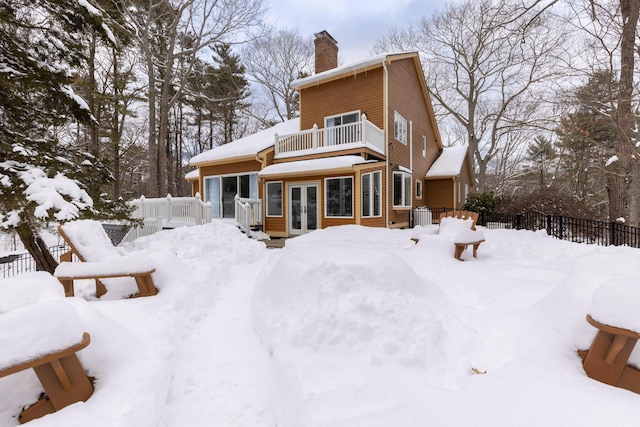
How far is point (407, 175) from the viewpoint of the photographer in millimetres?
14250

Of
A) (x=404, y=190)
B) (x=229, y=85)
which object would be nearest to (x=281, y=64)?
(x=229, y=85)

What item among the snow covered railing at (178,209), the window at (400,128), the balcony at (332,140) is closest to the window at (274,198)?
the balcony at (332,140)

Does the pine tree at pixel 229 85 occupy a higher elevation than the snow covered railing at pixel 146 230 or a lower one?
higher

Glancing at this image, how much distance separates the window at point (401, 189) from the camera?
13.1m

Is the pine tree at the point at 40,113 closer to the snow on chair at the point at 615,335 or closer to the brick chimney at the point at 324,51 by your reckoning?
the snow on chair at the point at 615,335

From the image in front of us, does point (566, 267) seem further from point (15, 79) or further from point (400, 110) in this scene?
point (15, 79)

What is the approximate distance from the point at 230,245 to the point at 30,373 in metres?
5.31

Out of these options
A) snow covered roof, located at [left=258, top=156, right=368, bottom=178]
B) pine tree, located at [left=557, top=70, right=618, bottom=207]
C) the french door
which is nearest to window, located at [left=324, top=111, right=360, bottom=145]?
snow covered roof, located at [left=258, top=156, right=368, bottom=178]

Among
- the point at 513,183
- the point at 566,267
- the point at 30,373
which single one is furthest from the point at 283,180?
the point at 513,183

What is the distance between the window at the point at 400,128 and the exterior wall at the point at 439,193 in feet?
14.6

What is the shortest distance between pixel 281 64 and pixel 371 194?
16846mm

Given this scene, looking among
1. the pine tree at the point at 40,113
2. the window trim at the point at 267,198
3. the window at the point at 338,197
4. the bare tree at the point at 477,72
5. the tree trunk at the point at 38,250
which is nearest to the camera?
the pine tree at the point at 40,113

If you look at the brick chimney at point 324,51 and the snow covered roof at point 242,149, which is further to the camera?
the brick chimney at point 324,51

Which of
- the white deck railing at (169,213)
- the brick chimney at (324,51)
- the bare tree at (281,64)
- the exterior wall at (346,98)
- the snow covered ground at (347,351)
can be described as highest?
the bare tree at (281,64)
